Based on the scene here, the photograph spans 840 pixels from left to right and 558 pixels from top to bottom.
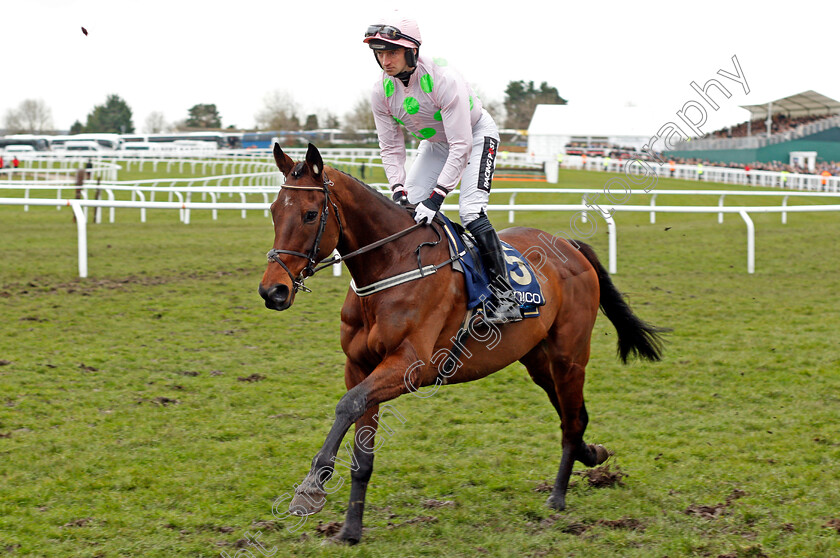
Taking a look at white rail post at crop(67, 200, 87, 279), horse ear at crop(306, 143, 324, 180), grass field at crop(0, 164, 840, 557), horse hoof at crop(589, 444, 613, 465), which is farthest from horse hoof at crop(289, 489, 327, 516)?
white rail post at crop(67, 200, 87, 279)

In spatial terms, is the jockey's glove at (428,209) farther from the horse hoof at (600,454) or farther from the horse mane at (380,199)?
the horse hoof at (600,454)

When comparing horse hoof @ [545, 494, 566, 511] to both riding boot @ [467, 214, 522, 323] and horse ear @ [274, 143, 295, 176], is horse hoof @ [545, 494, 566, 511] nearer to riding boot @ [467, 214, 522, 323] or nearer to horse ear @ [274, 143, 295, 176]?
riding boot @ [467, 214, 522, 323]

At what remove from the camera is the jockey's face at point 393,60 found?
3.96 meters

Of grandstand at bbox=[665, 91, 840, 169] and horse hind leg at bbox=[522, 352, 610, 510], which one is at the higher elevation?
grandstand at bbox=[665, 91, 840, 169]

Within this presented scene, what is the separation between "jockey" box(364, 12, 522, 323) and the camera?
3994 mm

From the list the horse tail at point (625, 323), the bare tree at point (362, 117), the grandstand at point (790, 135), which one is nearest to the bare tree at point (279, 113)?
the bare tree at point (362, 117)

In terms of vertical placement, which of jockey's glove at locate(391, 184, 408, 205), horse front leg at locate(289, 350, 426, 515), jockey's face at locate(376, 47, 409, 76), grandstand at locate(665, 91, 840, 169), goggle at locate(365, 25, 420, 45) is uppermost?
grandstand at locate(665, 91, 840, 169)

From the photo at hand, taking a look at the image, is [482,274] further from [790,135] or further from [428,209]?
[790,135]

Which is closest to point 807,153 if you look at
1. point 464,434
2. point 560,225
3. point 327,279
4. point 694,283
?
point 560,225

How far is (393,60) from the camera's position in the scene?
3969 mm

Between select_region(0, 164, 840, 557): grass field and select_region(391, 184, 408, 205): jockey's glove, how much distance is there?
64.7 inches

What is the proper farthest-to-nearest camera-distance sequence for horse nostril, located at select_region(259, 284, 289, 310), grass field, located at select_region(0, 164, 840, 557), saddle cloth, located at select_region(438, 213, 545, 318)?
1. saddle cloth, located at select_region(438, 213, 545, 318)
2. grass field, located at select_region(0, 164, 840, 557)
3. horse nostril, located at select_region(259, 284, 289, 310)

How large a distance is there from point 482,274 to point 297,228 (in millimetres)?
1200

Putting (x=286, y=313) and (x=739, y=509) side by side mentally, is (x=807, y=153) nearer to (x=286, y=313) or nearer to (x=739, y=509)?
(x=286, y=313)
